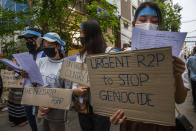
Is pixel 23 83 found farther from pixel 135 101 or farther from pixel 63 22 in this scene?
pixel 63 22

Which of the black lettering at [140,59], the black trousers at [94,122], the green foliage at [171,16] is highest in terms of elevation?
the green foliage at [171,16]

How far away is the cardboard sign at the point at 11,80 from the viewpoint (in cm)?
227

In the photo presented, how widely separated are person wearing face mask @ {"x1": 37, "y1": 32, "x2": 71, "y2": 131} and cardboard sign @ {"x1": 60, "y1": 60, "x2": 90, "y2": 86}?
39cm

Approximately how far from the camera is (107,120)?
5.79 ft

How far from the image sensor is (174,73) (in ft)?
3.52

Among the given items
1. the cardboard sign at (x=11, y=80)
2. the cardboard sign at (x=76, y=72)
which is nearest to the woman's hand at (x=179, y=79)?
the cardboard sign at (x=76, y=72)

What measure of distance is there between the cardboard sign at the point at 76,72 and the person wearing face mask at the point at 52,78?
39cm

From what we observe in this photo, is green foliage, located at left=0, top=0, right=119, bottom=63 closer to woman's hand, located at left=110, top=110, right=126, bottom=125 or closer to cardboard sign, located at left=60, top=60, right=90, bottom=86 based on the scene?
cardboard sign, located at left=60, top=60, right=90, bottom=86

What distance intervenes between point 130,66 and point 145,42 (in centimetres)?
18

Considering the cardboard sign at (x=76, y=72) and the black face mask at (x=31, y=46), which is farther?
the black face mask at (x=31, y=46)

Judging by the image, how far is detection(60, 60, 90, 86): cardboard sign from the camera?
4.79 feet

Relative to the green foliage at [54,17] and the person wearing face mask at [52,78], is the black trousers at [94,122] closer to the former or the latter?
the person wearing face mask at [52,78]

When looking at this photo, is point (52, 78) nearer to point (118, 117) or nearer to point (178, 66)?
point (118, 117)

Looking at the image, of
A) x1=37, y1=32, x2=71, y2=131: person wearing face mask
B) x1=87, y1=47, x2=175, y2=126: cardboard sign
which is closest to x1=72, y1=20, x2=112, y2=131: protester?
x1=37, y1=32, x2=71, y2=131: person wearing face mask
